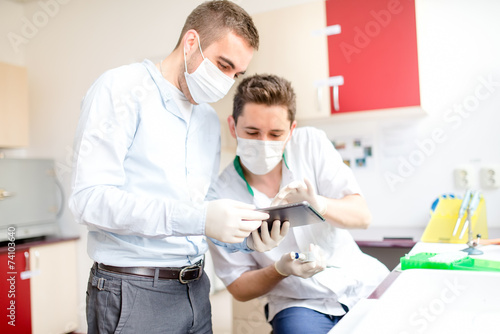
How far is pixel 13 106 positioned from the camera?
333cm

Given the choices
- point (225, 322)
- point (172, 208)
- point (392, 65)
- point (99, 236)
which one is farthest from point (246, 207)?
point (225, 322)

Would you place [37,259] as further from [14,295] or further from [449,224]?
[449,224]

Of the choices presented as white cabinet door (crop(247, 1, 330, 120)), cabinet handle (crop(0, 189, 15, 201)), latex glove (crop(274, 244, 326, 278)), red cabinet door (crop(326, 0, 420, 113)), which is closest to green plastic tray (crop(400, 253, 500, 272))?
latex glove (crop(274, 244, 326, 278))

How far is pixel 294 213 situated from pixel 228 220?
0.18m

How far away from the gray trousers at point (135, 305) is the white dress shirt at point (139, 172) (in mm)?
50

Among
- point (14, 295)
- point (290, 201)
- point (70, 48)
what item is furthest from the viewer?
point (70, 48)

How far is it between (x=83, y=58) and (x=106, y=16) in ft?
1.25

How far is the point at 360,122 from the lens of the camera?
253 cm

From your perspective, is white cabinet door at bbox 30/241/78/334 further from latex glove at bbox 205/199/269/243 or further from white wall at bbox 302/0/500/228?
latex glove at bbox 205/199/269/243

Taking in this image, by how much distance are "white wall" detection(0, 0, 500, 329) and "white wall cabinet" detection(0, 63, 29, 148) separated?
273 mm

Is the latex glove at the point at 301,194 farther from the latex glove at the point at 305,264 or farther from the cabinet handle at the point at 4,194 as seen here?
the cabinet handle at the point at 4,194

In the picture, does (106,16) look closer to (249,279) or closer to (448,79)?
(448,79)

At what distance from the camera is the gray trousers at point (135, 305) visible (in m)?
1.12

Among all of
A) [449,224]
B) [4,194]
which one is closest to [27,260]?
[4,194]
